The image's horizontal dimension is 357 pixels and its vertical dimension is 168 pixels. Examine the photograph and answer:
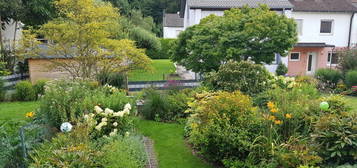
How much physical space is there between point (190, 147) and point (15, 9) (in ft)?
40.4

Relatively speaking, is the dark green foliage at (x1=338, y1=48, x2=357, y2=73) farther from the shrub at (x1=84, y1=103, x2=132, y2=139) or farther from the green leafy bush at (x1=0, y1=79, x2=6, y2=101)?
the green leafy bush at (x1=0, y1=79, x2=6, y2=101)

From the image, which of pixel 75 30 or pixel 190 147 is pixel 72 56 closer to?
pixel 75 30

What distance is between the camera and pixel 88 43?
32.8 feet

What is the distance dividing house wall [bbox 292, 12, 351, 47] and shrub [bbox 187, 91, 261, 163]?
16490 millimetres

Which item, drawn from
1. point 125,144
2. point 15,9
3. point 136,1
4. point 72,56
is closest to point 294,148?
point 125,144

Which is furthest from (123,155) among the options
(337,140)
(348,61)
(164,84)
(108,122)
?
(348,61)

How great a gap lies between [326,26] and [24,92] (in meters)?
19.6

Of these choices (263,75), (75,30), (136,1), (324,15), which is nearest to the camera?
(263,75)

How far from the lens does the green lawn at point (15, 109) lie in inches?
326

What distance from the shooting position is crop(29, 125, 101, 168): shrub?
3872 mm

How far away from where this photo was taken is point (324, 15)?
64.4ft

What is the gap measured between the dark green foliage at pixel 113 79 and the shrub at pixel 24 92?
285 centimetres

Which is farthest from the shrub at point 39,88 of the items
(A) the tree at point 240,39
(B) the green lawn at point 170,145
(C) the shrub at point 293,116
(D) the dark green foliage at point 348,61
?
(D) the dark green foliage at point 348,61

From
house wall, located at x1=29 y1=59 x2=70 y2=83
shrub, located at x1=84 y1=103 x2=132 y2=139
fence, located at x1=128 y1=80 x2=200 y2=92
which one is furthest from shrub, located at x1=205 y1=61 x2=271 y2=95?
house wall, located at x1=29 y1=59 x2=70 y2=83
